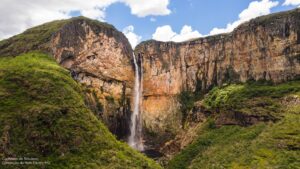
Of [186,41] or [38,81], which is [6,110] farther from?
[186,41]

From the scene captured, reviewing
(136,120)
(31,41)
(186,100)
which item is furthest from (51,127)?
(186,100)

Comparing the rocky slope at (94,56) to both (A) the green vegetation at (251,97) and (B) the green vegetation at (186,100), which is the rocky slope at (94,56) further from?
(A) the green vegetation at (251,97)

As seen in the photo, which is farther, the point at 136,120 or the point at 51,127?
the point at 136,120

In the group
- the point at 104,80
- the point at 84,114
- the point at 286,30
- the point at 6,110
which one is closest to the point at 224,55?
the point at 286,30

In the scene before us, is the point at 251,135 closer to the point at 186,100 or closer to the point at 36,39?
the point at 186,100

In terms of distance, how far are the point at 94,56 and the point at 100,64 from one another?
4.27 feet

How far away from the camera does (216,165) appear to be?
34.2m

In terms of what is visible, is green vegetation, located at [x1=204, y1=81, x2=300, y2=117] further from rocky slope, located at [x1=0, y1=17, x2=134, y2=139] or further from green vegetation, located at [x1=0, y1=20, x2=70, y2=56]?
green vegetation, located at [x1=0, y1=20, x2=70, y2=56]

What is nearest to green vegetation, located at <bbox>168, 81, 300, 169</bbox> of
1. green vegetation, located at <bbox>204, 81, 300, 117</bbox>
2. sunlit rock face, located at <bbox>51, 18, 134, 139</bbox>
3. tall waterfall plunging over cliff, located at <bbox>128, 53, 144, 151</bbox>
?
green vegetation, located at <bbox>204, 81, 300, 117</bbox>

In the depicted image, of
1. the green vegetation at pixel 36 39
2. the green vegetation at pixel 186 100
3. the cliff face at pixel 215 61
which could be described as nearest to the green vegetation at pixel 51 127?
the green vegetation at pixel 36 39

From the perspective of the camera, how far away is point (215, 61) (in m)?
52.9

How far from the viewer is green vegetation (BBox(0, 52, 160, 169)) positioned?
28141 millimetres

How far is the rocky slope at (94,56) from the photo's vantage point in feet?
157

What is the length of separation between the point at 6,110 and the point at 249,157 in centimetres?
2021
